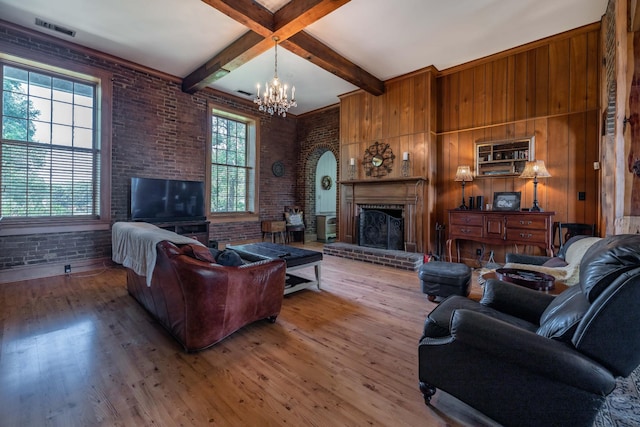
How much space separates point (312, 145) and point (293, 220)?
2.09 meters

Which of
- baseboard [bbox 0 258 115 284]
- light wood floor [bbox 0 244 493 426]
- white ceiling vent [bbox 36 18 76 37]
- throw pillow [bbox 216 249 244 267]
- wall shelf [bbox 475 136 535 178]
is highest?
white ceiling vent [bbox 36 18 76 37]

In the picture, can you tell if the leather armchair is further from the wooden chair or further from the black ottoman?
the wooden chair

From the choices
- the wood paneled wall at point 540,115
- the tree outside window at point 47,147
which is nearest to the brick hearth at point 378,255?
the wood paneled wall at point 540,115

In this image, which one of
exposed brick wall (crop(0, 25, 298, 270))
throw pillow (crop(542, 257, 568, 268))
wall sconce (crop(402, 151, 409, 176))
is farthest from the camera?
wall sconce (crop(402, 151, 409, 176))

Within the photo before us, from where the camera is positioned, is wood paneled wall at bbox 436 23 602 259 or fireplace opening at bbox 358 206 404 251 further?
fireplace opening at bbox 358 206 404 251

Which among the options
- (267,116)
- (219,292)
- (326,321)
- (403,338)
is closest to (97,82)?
(267,116)

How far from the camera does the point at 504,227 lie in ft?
13.4

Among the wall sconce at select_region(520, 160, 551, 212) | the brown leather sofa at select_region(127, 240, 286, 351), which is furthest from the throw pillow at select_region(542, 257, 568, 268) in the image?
the brown leather sofa at select_region(127, 240, 286, 351)

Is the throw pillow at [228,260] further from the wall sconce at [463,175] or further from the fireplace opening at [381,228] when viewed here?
the wall sconce at [463,175]

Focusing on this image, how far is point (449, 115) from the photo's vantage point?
5.11 m

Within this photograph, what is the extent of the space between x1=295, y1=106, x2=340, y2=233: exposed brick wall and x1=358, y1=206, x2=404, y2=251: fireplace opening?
1.40m

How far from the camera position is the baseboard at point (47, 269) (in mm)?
3789

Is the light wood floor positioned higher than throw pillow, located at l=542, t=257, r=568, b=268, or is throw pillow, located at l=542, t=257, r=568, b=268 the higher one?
throw pillow, located at l=542, t=257, r=568, b=268

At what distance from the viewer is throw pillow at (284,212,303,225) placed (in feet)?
23.3
